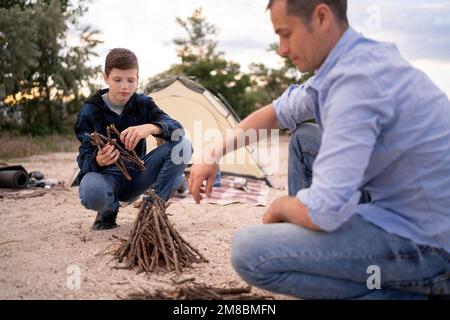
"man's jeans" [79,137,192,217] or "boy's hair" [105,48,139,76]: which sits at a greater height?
"boy's hair" [105,48,139,76]

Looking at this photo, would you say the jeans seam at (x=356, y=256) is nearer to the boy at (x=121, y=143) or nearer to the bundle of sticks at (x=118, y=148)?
the bundle of sticks at (x=118, y=148)

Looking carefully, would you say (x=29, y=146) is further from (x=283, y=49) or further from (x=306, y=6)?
(x=306, y=6)

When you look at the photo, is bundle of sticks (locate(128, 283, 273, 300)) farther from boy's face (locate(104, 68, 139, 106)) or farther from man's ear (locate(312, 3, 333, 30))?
boy's face (locate(104, 68, 139, 106))

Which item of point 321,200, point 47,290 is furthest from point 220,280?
point 321,200

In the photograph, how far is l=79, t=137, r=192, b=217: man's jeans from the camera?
152 inches

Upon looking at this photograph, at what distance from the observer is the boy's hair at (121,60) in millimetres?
3814

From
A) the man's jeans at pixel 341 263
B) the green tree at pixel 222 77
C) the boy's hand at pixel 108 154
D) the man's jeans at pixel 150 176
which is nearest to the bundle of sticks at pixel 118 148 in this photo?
the boy's hand at pixel 108 154

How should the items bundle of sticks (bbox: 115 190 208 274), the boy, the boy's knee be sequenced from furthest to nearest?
1. the boy
2. bundle of sticks (bbox: 115 190 208 274)
3. the boy's knee

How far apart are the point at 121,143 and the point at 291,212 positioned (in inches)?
85.7

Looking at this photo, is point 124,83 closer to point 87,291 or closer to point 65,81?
point 87,291

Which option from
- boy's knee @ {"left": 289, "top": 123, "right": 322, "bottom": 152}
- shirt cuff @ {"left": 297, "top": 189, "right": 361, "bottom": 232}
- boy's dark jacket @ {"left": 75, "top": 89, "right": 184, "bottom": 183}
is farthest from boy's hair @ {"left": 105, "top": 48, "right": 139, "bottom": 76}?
shirt cuff @ {"left": 297, "top": 189, "right": 361, "bottom": 232}

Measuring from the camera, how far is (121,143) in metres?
3.86

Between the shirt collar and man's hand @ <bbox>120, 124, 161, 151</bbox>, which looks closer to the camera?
the shirt collar

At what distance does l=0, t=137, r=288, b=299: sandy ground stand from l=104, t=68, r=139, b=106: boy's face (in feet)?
3.37
